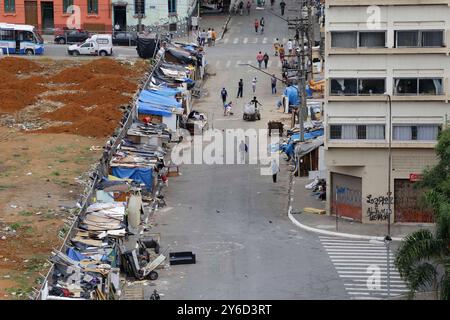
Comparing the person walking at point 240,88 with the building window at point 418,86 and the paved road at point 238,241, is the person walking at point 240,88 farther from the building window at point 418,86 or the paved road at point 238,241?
the building window at point 418,86

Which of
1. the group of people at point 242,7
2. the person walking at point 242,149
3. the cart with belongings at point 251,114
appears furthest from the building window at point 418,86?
the group of people at point 242,7

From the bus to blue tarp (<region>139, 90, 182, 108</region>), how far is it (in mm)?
21866

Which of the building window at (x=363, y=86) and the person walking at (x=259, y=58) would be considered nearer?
the building window at (x=363, y=86)

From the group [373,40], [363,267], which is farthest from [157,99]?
[363,267]

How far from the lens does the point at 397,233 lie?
192 ft

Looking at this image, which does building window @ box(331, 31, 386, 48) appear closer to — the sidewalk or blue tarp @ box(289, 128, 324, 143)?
the sidewalk

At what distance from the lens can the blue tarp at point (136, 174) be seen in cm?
6581

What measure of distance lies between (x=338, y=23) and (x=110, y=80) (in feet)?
106

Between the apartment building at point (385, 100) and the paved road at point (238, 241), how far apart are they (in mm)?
4173

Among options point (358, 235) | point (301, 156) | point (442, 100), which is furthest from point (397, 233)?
point (301, 156)

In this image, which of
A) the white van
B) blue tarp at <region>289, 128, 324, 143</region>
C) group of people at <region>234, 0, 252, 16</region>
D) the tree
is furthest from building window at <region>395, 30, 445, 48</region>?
group of people at <region>234, 0, 252, 16</region>

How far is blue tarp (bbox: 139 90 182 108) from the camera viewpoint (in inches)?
3155

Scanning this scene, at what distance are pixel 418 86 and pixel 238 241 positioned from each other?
34.9 ft
